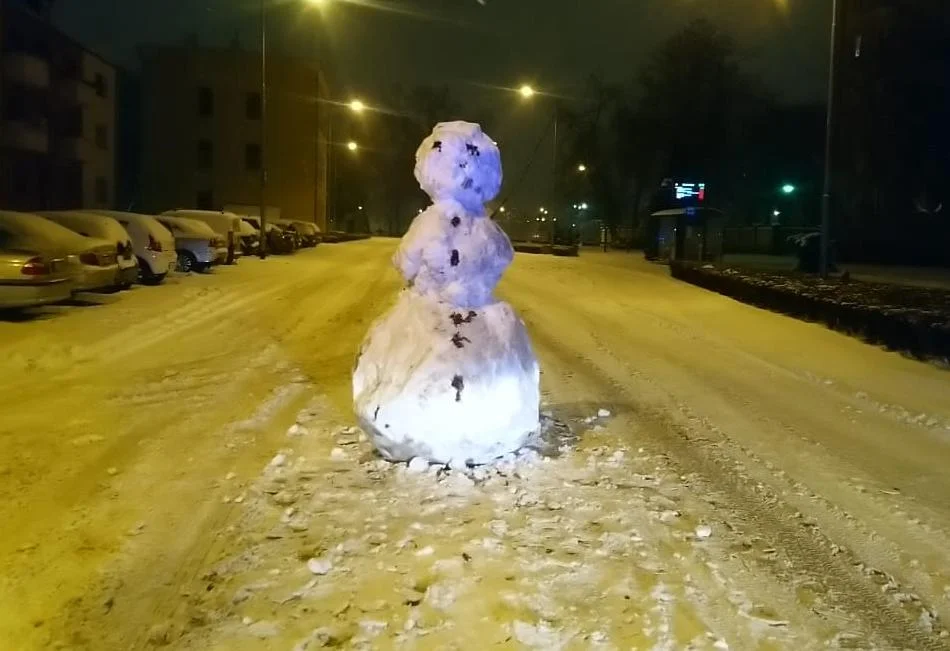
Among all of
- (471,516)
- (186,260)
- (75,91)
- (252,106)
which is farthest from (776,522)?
(252,106)

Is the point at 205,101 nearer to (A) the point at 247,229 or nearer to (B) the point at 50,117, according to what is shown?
(B) the point at 50,117

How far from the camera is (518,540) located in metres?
5.55

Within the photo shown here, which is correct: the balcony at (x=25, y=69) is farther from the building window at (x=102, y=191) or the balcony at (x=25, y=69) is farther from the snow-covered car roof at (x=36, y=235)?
the snow-covered car roof at (x=36, y=235)

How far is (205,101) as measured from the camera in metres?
71.8

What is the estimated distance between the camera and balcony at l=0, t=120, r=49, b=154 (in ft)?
139

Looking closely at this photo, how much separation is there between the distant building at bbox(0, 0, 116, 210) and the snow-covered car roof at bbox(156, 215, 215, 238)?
17.8 meters

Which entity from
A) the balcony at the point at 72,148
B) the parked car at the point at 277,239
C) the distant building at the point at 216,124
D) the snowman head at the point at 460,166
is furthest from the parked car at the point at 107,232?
the distant building at the point at 216,124

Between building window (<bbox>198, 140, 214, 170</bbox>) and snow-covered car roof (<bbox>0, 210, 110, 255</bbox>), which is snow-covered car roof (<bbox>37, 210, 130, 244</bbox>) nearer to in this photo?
snow-covered car roof (<bbox>0, 210, 110, 255</bbox>)

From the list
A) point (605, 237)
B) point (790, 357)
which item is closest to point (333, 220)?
point (605, 237)

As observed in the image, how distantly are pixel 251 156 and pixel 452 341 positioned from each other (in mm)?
68620

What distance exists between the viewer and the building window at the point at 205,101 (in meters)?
71.6

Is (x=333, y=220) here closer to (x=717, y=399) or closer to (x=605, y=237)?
(x=605, y=237)

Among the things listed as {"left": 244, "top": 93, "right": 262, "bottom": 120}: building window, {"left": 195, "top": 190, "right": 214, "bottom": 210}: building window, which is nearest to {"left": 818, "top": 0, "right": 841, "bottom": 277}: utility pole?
{"left": 244, "top": 93, "right": 262, "bottom": 120}: building window

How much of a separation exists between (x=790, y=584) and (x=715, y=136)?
52014mm
